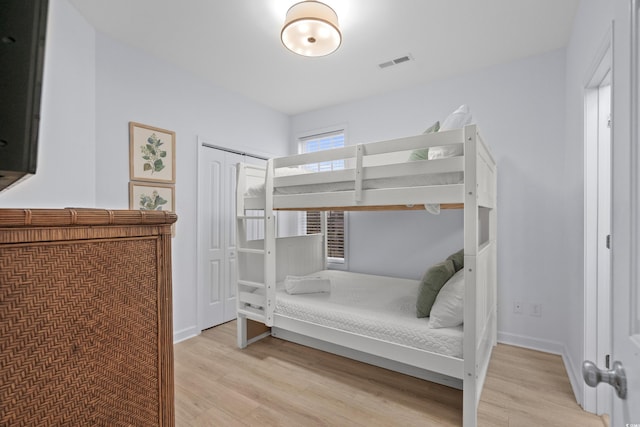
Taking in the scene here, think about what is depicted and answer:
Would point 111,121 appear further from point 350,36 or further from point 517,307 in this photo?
point 517,307

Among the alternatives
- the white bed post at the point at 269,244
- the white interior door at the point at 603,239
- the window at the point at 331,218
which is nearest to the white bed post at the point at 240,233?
the white bed post at the point at 269,244

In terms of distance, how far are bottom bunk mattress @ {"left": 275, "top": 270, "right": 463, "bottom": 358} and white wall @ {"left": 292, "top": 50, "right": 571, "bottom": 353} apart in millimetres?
690

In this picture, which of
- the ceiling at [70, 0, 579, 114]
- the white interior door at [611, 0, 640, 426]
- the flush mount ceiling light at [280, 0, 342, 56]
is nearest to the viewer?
the white interior door at [611, 0, 640, 426]

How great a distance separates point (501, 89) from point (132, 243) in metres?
3.26

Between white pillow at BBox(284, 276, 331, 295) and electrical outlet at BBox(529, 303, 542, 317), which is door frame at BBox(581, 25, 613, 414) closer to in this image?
electrical outlet at BBox(529, 303, 542, 317)

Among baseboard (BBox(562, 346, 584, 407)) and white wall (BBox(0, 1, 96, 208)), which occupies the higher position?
white wall (BBox(0, 1, 96, 208))

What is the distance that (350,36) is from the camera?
2346mm

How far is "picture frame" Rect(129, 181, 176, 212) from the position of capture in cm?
252

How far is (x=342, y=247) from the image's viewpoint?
3805 millimetres

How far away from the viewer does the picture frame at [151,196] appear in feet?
8.27

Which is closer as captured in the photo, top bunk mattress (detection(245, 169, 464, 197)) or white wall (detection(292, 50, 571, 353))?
top bunk mattress (detection(245, 169, 464, 197))

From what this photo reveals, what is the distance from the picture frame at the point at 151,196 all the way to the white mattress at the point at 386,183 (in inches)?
37.9

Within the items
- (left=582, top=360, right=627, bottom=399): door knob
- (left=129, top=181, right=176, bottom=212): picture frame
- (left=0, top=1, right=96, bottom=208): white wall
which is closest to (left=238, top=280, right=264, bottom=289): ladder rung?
(left=129, top=181, right=176, bottom=212): picture frame

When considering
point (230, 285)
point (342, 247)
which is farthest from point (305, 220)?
point (230, 285)
